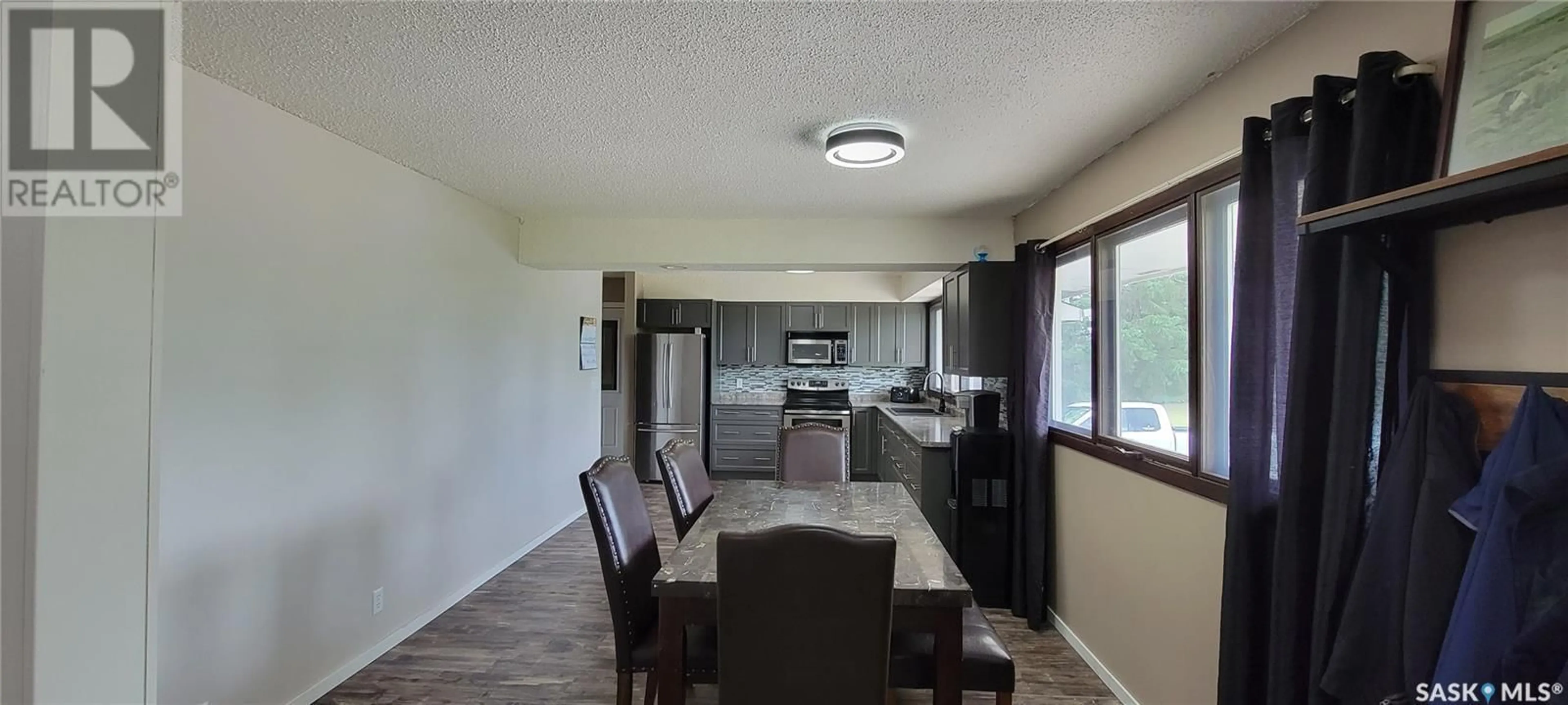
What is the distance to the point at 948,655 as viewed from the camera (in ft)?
5.45

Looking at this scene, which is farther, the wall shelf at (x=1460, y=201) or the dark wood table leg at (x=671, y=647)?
the dark wood table leg at (x=671, y=647)

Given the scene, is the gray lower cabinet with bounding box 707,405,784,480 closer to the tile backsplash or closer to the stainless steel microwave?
the tile backsplash

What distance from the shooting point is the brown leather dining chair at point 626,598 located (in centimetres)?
187

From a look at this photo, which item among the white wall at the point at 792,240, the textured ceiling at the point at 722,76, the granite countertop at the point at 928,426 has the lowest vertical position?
Answer: the granite countertop at the point at 928,426

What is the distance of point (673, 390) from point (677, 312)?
0.90 m

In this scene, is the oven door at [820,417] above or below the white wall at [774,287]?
below

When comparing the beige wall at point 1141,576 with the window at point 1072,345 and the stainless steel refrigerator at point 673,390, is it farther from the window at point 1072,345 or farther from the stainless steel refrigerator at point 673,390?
the stainless steel refrigerator at point 673,390

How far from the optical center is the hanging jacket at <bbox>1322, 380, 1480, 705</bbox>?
3.38 feet

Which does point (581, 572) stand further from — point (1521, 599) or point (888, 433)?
point (1521, 599)

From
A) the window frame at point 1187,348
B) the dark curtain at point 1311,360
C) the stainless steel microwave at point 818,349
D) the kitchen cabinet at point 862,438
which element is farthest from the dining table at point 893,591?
the stainless steel microwave at point 818,349

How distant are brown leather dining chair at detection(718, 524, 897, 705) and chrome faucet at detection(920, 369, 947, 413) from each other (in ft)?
15.2

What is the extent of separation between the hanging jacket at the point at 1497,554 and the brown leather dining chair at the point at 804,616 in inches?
36.9

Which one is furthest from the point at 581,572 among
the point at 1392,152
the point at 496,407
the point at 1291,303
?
the point at 1392,152

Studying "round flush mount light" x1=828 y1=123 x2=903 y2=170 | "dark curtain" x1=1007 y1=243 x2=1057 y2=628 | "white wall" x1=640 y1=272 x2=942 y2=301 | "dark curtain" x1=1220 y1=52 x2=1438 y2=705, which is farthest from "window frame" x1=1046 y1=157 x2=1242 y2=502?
"white wall" x1=640 y1=272 x2=942 y2=301
